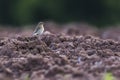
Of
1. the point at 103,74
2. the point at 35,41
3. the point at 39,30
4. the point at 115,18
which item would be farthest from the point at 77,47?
the point at 115,18

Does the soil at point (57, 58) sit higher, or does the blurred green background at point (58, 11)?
the blurred green background at point (58, 11)

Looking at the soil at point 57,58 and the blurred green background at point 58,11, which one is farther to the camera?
the blurred green background at point 58,11

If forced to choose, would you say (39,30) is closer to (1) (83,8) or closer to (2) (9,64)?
(2) (9,64)

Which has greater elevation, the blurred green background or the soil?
the blurred green background

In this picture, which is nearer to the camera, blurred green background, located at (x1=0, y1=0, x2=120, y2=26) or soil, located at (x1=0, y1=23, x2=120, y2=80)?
soil, located at (x1=0, y1=23, x2=120, y2=80)
